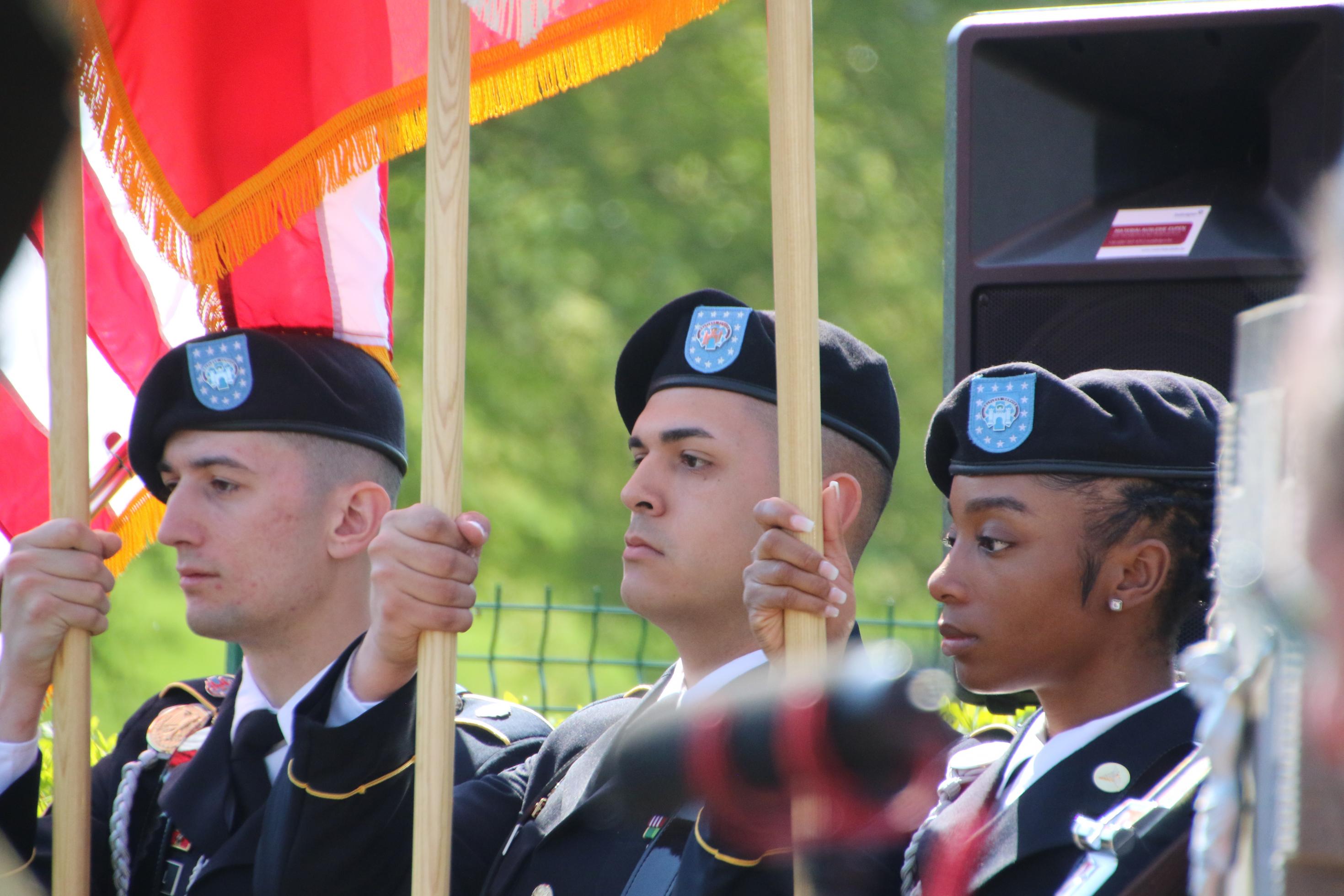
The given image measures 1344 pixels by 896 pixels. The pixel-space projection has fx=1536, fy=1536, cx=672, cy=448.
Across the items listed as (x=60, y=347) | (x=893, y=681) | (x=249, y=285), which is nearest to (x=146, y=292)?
Result: (x=249, y=285)

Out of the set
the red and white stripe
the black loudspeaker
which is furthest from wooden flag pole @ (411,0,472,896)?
the black loudspeaker

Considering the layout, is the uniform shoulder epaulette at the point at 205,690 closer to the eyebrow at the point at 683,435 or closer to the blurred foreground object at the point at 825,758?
the eyebrow at the point at 683,435

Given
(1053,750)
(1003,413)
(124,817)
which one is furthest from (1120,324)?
(124,817)

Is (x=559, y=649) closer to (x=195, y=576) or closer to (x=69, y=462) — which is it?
(x=195, y=576)

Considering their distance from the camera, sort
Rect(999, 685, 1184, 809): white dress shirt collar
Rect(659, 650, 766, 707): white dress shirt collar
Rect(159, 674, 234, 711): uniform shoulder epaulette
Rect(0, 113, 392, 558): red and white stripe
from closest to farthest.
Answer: Rect(999, 685, 1184, 809): white dress shirt collar < Rect(659, 650, 766, 707): white dress shirt collar < Rect(159, 674, 234, 711): uniform shoulder epaulette < Rect(0, 113, 392, 558): red and white stripe

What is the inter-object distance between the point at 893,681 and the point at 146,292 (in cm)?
255

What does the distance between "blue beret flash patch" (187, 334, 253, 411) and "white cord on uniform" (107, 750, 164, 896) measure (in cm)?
80

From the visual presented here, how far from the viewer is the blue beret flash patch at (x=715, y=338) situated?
2.98 meters

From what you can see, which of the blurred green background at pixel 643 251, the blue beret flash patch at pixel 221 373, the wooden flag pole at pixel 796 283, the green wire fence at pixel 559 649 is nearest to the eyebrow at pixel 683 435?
the wooden flag pole at pixel 796 283

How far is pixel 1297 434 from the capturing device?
1.00 meters

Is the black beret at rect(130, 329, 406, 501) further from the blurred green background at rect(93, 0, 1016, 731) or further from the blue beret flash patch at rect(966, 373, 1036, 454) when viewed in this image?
the blurred green background at rect(93, 0, 1016, 731)

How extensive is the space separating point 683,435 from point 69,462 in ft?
3.69

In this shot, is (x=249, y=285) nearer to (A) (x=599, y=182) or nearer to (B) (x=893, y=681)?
(B) (x=893, y=681)

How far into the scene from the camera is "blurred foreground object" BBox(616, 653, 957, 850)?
2168mm
